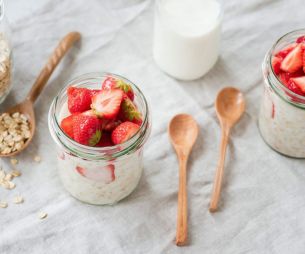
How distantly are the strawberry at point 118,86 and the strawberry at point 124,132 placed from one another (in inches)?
3.3

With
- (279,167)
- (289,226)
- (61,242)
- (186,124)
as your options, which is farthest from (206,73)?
Answer: (61,242)

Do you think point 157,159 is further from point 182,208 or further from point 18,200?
point 18,200

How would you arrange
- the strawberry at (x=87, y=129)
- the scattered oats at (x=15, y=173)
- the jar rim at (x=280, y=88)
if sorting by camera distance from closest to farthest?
the strawberry at (x=87, y=129), the jar rim at (x=280, y=88), the scattered oats at (x=15, y=173)

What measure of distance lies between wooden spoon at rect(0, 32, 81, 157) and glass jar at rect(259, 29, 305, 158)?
53 cm

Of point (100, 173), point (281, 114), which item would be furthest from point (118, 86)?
point (281, 114)

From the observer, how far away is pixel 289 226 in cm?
134

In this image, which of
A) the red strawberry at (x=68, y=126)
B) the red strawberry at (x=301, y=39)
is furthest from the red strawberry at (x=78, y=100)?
the red strawberry at (x=301, y=39)

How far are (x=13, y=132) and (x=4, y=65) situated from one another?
0.16 metres

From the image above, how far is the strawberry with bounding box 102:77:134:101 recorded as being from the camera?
1.21 m

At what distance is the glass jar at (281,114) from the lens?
4.21 ft

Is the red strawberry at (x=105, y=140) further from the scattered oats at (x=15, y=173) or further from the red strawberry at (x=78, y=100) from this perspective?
the scattered oats at (x=15, y=173)

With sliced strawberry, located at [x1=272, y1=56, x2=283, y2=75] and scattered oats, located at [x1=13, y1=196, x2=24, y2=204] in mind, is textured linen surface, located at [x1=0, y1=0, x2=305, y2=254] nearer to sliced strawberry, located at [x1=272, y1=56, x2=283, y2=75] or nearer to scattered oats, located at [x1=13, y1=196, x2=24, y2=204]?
scattered oats, located at [x1=13, y1=196, x2=24, y2=204]

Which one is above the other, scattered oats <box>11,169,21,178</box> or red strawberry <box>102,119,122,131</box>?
red strawberry <box>102,119,122,131</box>

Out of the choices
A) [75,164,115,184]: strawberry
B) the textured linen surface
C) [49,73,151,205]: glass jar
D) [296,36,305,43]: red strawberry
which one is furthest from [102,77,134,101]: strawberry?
[296,36,305,43]: red strawberry
